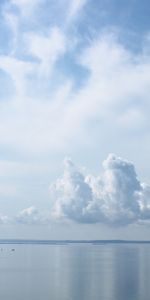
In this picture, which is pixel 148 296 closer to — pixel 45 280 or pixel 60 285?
pixel 60 285

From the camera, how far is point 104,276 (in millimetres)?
105688

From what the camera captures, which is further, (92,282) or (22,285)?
(92,282)

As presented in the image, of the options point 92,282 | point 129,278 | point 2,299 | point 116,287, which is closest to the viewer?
point 2,299

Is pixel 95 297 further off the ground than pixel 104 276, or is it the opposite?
pixel 104 276

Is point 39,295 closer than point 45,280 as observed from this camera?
Yes

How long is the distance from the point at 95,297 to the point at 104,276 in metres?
34.6

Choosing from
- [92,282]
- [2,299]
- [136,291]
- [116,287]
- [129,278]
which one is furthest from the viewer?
[129,278]

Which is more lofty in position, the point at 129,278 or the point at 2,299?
the point at 129,278

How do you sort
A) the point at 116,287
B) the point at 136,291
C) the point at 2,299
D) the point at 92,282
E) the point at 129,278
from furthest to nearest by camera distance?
the point at 129,278, the point at 92,282, the point at 116,287, the point at 136,291, the point at 2,299

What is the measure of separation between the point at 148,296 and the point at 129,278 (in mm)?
28228

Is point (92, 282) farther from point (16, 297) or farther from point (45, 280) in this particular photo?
point (16, 297)

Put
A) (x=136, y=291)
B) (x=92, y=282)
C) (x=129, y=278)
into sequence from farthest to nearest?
(x=129, y=278) → (x=92, y=282) → (x=136, y=291)

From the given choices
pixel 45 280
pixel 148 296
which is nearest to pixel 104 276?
pixel 45 280

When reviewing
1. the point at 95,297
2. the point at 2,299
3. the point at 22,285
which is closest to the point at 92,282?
the point at 22,285
